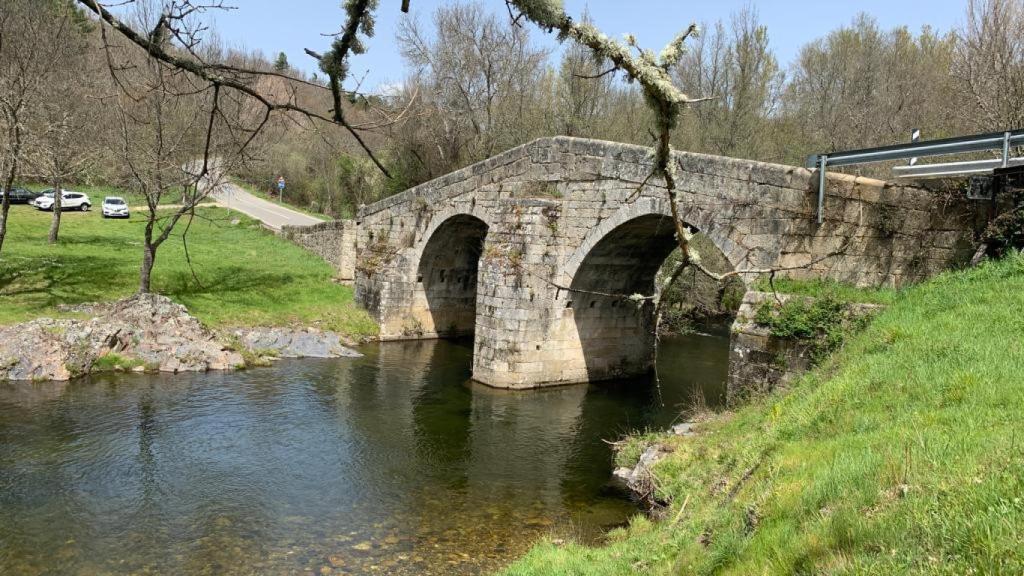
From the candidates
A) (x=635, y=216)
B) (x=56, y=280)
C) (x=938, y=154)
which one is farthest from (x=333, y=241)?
(x=938, y=154)

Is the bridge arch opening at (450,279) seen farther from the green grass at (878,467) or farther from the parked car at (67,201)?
the parked car at (67,201)

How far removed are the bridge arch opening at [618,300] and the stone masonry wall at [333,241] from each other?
1046cm

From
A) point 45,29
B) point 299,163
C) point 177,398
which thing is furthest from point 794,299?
point 299,163

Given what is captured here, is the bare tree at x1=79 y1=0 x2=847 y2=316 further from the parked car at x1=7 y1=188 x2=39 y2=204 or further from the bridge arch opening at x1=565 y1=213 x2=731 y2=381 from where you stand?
the parked car at x1=7 y1=188 x2=39 y2=204

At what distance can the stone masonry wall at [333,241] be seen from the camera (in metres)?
24.6

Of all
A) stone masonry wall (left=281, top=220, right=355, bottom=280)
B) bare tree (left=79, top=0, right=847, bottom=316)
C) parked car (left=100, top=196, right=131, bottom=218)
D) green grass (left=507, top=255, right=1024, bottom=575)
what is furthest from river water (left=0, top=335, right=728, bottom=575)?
parked car (left=100, top=196, right=131, bottom=218)

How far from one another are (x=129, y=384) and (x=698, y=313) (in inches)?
683

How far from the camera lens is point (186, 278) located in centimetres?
2128

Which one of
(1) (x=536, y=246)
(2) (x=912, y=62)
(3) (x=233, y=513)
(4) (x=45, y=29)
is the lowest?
(3) (x=233, y=513)

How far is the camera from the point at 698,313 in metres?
24.3

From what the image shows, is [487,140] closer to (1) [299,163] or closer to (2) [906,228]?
(1) [299,163]

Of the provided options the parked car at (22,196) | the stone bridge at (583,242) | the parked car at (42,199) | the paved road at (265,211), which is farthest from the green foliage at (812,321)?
the parked car at (22,196)

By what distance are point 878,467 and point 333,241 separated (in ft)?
79.8

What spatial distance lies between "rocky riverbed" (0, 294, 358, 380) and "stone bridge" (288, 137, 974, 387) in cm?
482
